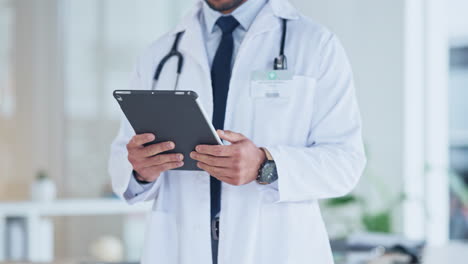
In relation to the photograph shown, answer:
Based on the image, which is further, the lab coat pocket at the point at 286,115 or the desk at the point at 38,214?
the desk at the point at 38,214

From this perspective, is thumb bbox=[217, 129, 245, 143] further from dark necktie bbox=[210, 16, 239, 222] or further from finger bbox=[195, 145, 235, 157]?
dark necktie bbox=[210, 16, 239, 222]

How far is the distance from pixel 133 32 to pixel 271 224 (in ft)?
12.4

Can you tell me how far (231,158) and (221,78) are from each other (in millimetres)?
300

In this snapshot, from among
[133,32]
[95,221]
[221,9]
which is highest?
[133,32]

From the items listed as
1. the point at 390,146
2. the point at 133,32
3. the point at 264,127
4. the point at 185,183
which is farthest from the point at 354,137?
the point at 133,32

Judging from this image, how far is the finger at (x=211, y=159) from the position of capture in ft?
4.48

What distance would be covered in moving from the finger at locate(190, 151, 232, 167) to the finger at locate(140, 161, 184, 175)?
57 mm

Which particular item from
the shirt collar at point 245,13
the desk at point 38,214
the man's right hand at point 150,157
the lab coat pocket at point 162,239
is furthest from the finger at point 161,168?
the desk at point 38,214

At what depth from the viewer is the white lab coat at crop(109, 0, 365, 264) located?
1.49m

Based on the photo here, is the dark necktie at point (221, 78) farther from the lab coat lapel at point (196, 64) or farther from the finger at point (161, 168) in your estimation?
the finger at point (161, 168)

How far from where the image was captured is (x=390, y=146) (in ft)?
15.1

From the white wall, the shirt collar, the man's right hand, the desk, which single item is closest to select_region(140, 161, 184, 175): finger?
the man's right hand

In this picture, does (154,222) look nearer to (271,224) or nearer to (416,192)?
(271,224)

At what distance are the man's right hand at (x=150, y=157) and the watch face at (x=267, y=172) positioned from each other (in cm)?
18
